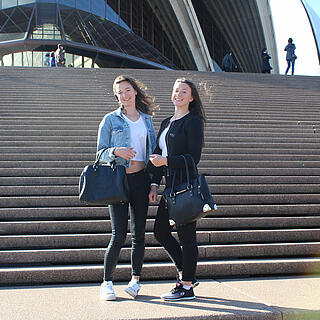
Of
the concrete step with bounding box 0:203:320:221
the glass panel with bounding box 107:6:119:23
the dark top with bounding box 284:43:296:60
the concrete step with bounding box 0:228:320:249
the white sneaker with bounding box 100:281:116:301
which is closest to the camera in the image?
the white sneaker with bounding box 100:281:116:301

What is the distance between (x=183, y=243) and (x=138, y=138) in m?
0.81

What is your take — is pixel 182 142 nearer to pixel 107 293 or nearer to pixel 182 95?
pixel 182 95

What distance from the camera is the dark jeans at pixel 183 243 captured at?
2998 millimetres

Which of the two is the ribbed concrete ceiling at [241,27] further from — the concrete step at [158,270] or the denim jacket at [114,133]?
the denim jacket at [114,133]

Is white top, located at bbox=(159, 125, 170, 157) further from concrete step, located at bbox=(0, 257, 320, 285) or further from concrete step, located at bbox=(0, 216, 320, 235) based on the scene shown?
concrete step, located at bbox=(0, 216, 320, 235)

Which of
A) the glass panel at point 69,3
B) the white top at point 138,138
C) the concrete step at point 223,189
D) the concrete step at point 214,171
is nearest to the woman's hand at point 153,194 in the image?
the white top at point 138,138

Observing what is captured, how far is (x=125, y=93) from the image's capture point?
3254mm

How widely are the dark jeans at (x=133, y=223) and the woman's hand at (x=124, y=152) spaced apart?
194 mm

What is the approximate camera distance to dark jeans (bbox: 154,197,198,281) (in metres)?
3.00

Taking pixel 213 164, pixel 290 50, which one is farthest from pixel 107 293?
pixel 290 50

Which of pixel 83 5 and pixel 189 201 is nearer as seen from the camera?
pixel 189 201

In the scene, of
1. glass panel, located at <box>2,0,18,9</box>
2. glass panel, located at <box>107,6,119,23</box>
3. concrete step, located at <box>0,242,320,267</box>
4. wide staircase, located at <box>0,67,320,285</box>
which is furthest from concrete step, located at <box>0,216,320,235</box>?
glass panel, located at <box>107,6,119,23</box>

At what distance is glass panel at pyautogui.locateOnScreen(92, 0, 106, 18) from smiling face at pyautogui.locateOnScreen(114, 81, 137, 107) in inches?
1055

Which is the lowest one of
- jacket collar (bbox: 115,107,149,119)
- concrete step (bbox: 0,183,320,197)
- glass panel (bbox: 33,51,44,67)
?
concrete step (bbox: 0,183,320,197)
